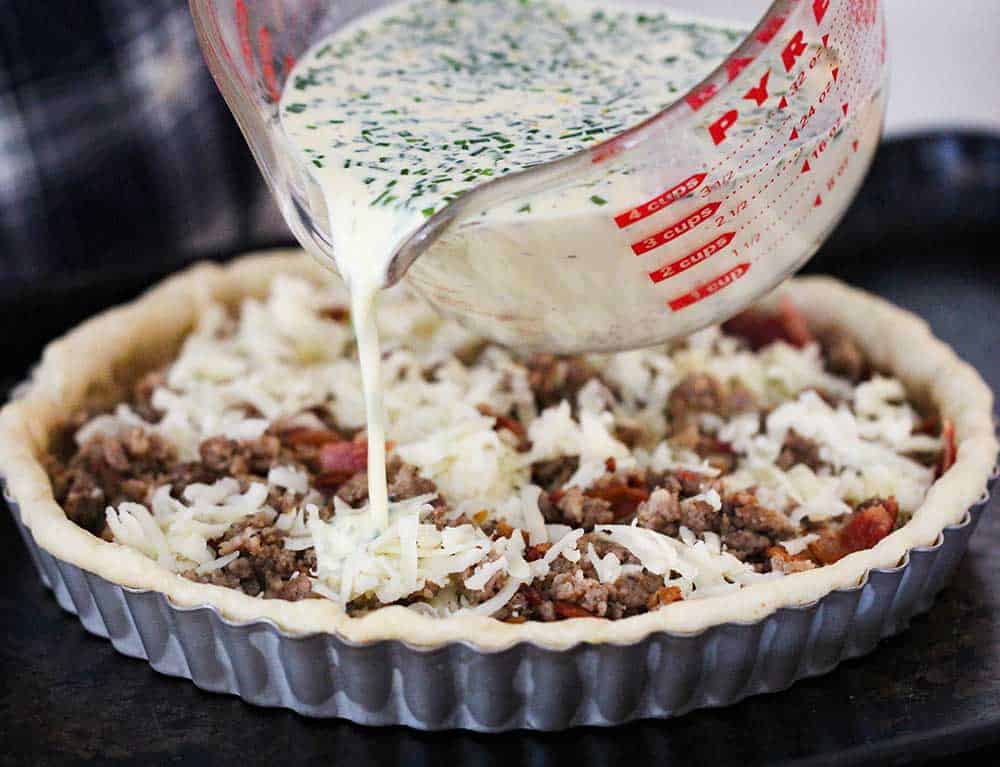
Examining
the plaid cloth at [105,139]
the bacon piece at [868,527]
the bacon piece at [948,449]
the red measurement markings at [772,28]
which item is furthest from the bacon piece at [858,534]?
the plaid cloth at [105,139]

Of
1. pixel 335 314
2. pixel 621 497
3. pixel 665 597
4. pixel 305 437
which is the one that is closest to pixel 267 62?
pixel 335 314

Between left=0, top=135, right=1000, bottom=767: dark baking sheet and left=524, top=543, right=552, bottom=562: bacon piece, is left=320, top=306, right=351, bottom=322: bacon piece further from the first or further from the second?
left=524, top=543, right=552, bottom=562: bacon piece

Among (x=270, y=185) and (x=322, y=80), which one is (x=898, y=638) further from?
(x=322, y=80)

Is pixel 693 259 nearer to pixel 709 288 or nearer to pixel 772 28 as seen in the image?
pixel 709 288

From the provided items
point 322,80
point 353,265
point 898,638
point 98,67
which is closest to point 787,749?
point 898,638

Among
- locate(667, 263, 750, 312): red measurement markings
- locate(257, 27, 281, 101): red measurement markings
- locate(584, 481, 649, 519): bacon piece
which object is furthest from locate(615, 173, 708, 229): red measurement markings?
locate(257, 27, 281, 101): red measurement markings

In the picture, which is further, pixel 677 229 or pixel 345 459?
pixel 345 459
